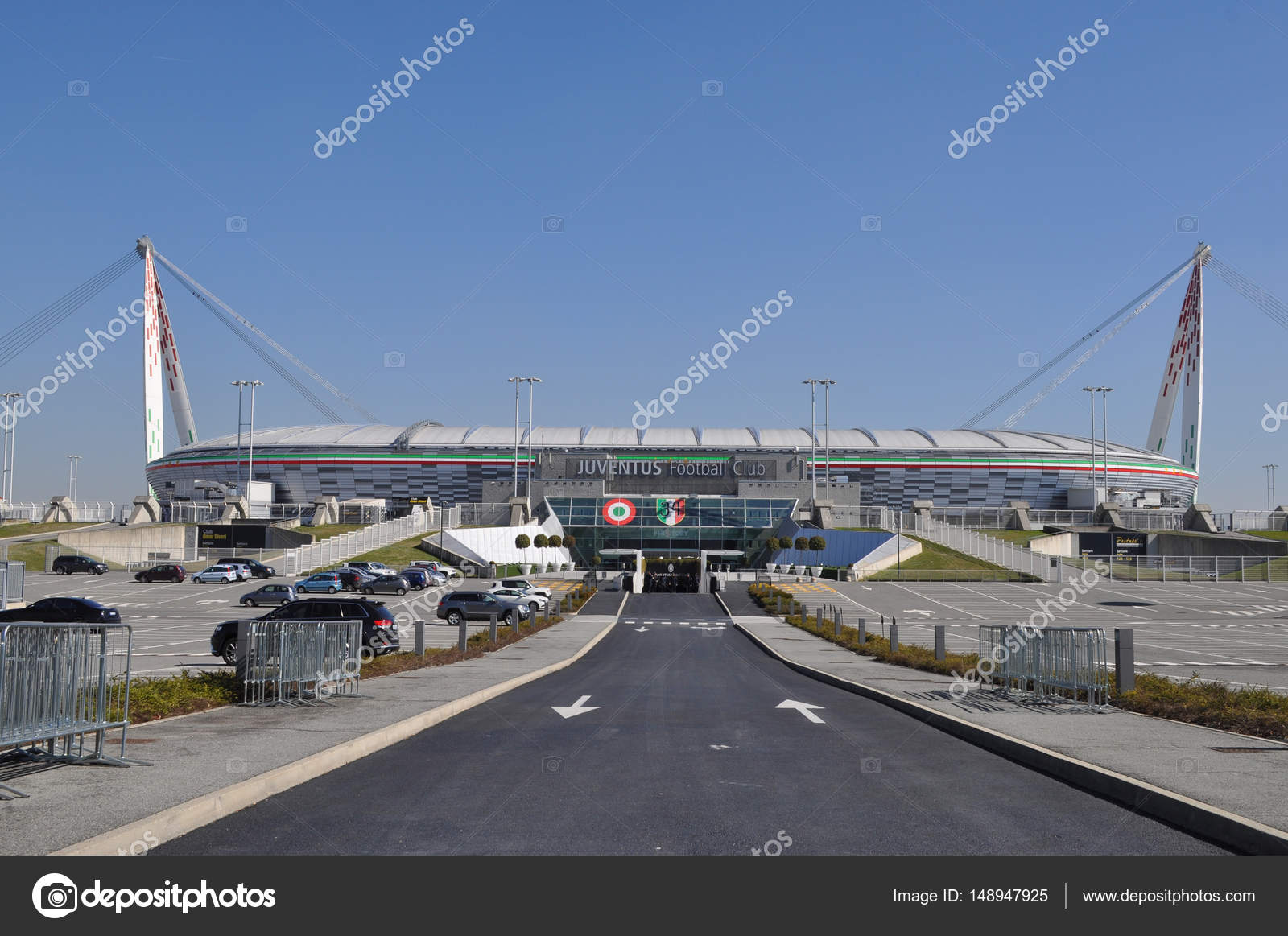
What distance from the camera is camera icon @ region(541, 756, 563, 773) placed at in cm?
1034

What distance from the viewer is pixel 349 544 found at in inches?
2904

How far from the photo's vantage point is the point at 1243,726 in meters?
13.1

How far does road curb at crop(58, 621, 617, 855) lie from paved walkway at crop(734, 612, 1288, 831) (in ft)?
24.4

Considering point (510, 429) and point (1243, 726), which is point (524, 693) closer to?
point (1243, 726)

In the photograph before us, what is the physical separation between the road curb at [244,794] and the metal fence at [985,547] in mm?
58575

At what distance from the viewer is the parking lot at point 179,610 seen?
2559cm

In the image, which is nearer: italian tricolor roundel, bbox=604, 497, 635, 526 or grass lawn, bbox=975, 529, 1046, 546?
grass lawn, bbox=975, 529, 1046, 546

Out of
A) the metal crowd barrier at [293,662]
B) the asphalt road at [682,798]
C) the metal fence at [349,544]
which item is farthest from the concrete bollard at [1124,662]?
the metal fence at [349,544]

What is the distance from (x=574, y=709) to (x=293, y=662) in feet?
14.0

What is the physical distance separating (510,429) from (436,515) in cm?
4832
